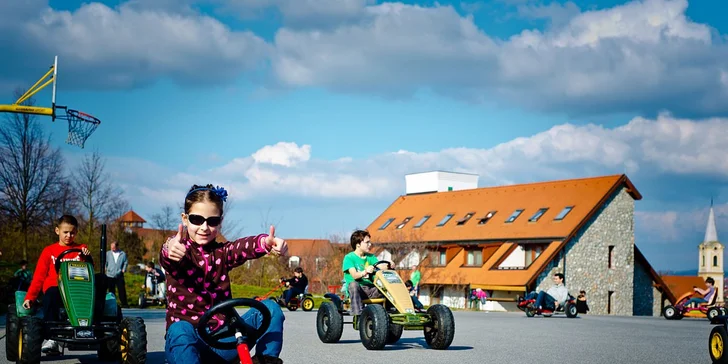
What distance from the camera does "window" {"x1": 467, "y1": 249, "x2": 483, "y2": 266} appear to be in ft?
168

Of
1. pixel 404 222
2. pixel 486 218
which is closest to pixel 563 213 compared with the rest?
pixel 486 218

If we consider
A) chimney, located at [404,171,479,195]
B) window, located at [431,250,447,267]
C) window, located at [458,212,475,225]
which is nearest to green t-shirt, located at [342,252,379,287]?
window, located at [431,250,447,267]

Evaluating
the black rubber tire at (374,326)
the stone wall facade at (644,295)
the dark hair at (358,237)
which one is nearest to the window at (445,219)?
the stone wall facade at (644,295)

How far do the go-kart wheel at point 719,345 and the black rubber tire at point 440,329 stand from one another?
142 inches

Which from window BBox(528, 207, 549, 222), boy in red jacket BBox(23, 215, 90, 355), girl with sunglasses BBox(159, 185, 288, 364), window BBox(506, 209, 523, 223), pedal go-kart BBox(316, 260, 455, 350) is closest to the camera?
girl with sunglasses BBox(159, 185, 288, 364)

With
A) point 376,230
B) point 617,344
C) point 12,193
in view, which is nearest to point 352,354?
point 617,344

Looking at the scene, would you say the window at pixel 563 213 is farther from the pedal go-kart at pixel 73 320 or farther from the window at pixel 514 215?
the pedal go-kart at pixel 73 320

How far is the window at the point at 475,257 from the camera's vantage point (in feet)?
168

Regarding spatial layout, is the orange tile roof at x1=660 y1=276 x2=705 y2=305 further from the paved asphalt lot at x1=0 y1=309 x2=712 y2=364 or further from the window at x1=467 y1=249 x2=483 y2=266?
the paved asphalt lot at x1=0 y1=309 x2=712 y2=364

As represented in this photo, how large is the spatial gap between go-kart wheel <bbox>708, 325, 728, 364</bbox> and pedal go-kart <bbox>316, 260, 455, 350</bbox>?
360 centimetres

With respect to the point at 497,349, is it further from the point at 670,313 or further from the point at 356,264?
the point at 670,313

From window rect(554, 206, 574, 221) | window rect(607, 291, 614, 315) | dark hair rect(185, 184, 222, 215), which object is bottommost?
window rect(607, 291, 614, 315)

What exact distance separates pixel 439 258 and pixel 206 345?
49426 millimetres

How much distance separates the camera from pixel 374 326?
11953mm
